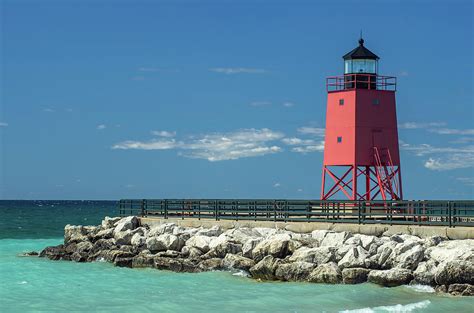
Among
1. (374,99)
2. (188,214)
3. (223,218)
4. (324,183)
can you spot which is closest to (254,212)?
(223,218)

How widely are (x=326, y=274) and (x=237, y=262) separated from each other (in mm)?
3719

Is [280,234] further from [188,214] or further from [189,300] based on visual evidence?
[188,214]

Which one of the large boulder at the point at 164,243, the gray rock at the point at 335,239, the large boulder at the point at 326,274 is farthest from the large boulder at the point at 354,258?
the large boulder at the point at 164,243

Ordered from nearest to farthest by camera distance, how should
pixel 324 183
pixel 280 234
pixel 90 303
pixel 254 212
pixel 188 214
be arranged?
pixel 90 303 < pixel 280 234 < pixel 254 212 < pixel 188 214 < pixel 324 183

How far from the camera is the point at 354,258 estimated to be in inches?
882

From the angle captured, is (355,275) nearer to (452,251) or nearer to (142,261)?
(452,251)

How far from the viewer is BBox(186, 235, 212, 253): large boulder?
26.5m

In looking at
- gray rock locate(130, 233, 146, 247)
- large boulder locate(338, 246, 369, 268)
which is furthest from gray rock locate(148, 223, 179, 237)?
large boulder locate(338, 246, 369, 268)

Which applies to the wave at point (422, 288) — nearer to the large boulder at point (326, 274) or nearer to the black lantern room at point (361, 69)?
the large boulder at point (326, 274)

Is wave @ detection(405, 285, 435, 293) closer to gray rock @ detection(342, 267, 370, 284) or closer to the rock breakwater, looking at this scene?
the rock breakwater

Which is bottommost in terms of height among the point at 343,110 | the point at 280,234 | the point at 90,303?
the point at 90,303

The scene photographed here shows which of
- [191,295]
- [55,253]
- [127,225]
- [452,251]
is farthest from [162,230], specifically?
[452,251]

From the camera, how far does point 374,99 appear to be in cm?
3406

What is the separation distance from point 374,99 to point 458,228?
1171cm
